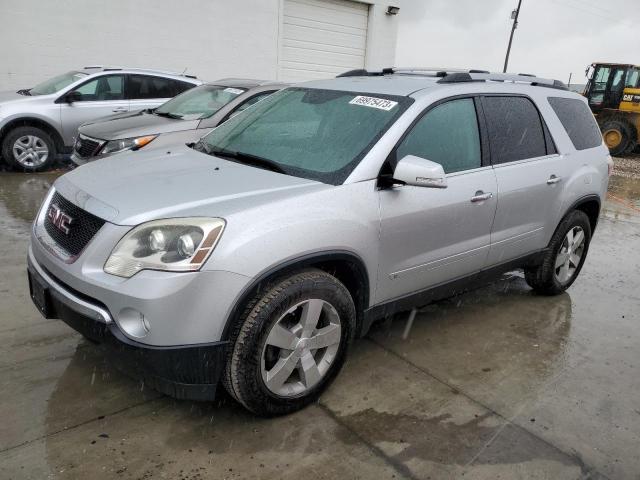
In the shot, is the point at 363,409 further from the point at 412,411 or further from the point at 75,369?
the point at 75,369

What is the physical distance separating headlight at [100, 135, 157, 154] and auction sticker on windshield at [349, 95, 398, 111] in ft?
11.5

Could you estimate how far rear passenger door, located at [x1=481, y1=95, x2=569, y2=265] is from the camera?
3.69 m

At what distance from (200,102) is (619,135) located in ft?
47.4

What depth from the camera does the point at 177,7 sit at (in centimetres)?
1198

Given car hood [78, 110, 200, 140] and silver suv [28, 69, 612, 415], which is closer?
silver suv [28, 69, 612, 415]

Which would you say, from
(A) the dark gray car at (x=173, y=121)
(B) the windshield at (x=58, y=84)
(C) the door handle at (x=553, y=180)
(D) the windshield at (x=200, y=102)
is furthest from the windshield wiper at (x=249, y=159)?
(B) the windshield at (x=58, y=84)

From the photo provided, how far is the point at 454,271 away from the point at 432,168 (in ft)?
3.16

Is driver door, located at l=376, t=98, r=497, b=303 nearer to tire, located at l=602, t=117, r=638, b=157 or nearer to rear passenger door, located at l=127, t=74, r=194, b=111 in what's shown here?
rear passenger door, located at l=127, t=74, r=194, b=111

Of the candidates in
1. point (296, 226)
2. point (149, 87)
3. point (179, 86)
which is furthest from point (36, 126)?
point (296, 226)

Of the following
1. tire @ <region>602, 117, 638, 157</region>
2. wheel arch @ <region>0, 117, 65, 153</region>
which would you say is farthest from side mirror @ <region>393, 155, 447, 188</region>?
tire @ <region>602, 117, 638, 157</region>

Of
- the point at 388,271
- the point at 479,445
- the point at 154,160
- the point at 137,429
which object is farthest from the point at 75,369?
the point at 479,445

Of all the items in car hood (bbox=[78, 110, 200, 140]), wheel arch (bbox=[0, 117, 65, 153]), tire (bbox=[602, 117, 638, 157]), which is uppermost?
car hood (bbox=[78, 110, 200, 140])

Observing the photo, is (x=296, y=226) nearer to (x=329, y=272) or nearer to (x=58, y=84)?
(x=329, y=272)

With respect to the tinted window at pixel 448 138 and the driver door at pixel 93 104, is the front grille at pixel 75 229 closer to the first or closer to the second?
the tinted window at pixel 448 138
